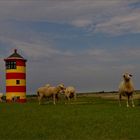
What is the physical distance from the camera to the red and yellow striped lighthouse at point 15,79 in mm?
47969

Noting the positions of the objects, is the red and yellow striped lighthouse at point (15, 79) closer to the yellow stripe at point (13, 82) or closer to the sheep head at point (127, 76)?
the yellow stripe at point (13, 82)

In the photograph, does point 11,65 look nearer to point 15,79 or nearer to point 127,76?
point 15,79

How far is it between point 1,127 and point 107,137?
15.4 ft

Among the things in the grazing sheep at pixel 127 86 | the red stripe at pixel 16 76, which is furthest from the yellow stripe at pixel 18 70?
Result: the grazing sheep at pixel 127 86

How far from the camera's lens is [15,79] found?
4812cm

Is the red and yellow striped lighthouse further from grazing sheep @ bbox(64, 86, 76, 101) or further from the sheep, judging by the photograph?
the sheep

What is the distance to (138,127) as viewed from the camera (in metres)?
14.7

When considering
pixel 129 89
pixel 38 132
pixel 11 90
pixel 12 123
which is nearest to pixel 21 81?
pixel 11 90

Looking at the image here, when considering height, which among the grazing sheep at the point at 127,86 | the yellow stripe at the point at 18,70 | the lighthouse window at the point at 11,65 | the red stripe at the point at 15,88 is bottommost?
the grazing sheep at the point at 127,86

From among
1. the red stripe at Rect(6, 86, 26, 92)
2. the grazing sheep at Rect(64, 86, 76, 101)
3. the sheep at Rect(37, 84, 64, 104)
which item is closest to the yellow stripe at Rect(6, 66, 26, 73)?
the red stripe at Rect(6, 86, 26, 92)

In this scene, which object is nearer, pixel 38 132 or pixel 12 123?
pixel 38 132

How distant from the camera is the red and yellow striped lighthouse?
47969 millimetres

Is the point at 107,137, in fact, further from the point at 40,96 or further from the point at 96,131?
the point at 40,96

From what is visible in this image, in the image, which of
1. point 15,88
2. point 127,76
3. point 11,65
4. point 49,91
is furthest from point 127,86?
point 11,65
